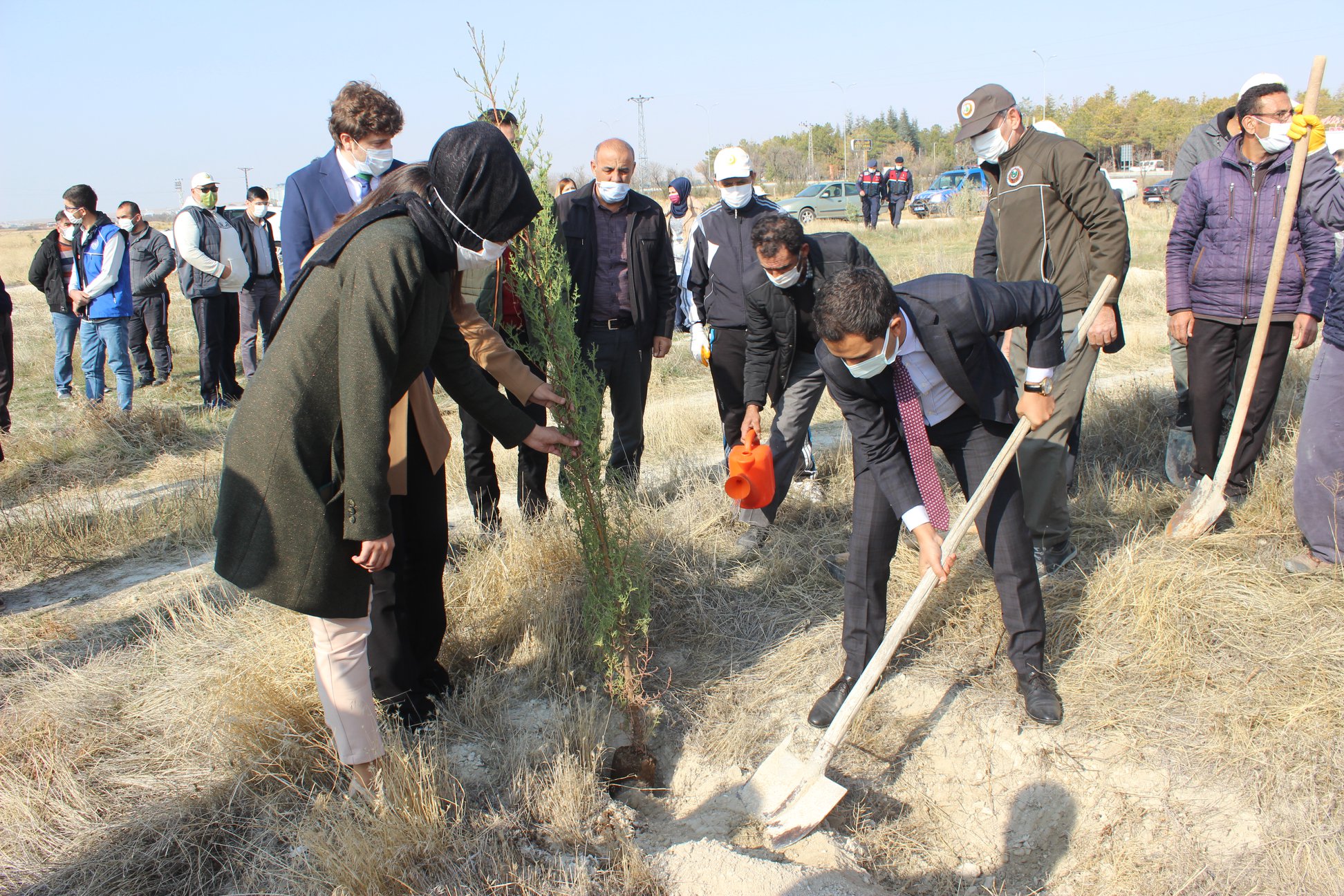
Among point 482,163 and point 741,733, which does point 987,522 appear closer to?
point 741,733

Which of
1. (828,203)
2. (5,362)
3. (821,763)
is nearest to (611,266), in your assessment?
(821,763)

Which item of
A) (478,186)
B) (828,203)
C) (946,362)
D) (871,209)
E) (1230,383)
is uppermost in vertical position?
(828,203)

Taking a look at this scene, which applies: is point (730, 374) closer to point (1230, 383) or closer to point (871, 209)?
point (1230, 383)

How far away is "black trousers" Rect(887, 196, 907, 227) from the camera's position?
2508cm

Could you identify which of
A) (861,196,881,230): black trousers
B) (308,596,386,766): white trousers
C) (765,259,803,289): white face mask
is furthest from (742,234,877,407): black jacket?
(861,196,881,230): black trousers

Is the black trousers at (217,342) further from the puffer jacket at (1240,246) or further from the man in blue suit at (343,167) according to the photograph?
the puffer jacket at (1240,246)

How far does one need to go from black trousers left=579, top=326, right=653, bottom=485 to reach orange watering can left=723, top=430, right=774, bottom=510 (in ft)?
2.89

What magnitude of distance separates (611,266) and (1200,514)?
326 centimetres

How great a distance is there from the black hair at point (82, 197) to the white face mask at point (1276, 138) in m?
8.80

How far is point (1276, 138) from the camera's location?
404 centimetres

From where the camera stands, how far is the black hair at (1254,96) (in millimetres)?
4070

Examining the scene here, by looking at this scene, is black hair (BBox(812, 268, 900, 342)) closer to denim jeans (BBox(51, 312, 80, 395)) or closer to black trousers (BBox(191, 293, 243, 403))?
black trousers (BBox(191, 293, 243, 403))

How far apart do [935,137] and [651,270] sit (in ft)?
285

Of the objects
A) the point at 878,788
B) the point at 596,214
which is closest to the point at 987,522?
the point at 878,788
